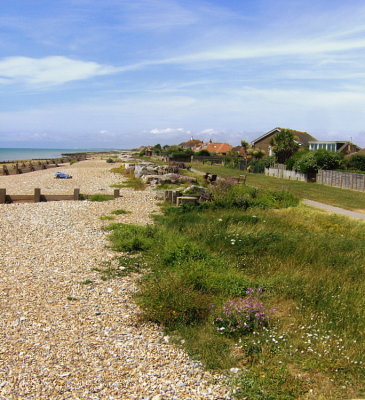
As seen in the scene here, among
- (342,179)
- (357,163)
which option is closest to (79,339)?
(342,179)

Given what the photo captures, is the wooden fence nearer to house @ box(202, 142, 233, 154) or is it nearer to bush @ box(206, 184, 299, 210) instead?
bush @ box(206, 184, 299, 210)

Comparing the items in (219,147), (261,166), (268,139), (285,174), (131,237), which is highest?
(268,139)

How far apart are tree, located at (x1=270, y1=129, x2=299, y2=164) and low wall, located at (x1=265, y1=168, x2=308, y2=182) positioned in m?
6.94

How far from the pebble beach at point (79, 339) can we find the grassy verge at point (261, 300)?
0.42 metres

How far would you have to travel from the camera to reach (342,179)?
1334 inches

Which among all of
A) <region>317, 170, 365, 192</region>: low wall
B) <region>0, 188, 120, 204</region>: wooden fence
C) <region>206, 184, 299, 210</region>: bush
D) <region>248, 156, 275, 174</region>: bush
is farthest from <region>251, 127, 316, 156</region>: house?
<region>0, 188, 120, 204</region>: wooden fence

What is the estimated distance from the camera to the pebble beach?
477cm

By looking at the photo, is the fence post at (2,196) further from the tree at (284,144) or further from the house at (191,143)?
the house at (191,143)

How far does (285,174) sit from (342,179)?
1041 cm

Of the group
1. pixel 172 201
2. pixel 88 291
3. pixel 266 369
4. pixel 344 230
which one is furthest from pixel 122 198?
pixel 266 369

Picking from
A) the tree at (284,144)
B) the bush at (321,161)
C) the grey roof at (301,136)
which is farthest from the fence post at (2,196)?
the grey roof at (301,136)

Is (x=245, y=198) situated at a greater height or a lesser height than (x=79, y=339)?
greater

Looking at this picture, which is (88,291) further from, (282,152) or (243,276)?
A: (282,152)

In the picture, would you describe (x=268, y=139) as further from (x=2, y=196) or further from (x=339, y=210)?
(x=2, y=196)
